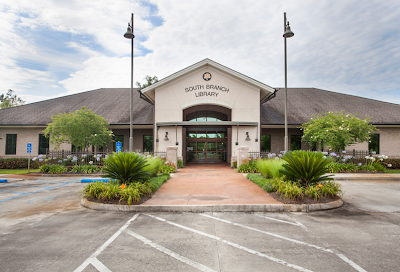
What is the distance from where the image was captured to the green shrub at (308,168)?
27.1 feet

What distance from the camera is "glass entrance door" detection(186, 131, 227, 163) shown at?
2255 cm

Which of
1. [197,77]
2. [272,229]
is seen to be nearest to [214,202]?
[272,229]

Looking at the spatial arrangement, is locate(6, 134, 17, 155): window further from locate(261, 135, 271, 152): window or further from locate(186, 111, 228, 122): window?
locate(261, 135, 271, 152): window

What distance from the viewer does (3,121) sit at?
73.9 ft

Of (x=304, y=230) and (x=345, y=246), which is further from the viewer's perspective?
(x=304, y=230)

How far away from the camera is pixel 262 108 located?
24031 millimetres

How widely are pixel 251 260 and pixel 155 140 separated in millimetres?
16190

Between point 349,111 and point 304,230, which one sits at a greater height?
point 349,111

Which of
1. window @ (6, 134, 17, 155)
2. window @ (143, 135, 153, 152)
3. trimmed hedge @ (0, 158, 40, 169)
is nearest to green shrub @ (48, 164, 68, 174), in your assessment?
trimmed hedge @ (0, 158, 40, 169)

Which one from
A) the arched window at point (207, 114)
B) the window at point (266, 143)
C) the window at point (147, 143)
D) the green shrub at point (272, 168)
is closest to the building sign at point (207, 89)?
the arched window at point (207, 114)

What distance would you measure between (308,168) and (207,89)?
502 inches

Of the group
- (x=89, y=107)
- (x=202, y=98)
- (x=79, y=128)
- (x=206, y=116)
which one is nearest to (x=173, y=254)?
(x=79, y=128)

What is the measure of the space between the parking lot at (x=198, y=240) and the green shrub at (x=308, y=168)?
1.43m

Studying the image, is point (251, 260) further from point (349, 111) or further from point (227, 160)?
point (349, 111)
